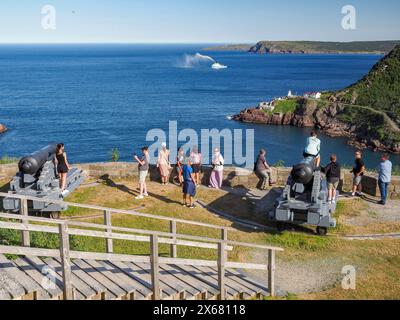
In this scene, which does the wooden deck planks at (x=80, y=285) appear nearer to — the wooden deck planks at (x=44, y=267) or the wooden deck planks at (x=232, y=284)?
the wooden deck planks at (x=44, y=267)

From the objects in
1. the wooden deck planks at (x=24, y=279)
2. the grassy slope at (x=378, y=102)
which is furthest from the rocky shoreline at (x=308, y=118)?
the wooden deck planks at (x=24, y=279)

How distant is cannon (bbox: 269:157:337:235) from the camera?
1211 cm

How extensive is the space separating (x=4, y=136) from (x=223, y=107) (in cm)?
3839

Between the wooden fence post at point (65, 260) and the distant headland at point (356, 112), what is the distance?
62.2m

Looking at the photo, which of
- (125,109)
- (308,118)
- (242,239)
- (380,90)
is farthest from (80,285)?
(380,90)

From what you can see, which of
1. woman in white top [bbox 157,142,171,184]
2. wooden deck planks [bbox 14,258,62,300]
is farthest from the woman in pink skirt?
wooden deck planks [bbox 14,258,62,300]

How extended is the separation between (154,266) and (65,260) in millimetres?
1256

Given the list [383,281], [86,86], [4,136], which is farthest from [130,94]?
[383,281]

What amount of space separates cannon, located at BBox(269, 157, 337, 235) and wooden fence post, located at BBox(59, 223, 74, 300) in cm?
640

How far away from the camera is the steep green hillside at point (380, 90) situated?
8319 cm

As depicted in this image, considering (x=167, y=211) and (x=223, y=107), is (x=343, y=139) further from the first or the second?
(x=167, y=211)

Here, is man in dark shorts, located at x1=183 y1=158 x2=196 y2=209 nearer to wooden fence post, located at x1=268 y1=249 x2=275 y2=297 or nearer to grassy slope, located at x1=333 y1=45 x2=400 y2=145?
wooden fence post, located at x1=268 y1=249 x2=275 y2=297
